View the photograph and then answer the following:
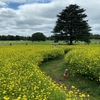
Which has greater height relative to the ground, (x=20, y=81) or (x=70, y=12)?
(x=70, y=12)

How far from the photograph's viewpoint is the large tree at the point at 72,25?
153 feet

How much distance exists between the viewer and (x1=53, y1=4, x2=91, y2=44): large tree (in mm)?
46562

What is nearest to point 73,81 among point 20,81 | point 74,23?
point 20,81

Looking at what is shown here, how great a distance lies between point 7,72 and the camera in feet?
25.7

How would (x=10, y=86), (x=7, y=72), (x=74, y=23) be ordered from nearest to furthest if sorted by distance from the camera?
1. (x=10, y=86)
2. (x=7, y=72)
3. (x=74, y=23)

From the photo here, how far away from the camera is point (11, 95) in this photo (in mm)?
5383

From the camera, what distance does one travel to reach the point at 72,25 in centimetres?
4712

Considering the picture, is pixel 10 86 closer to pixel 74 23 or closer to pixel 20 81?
pixel 20 81

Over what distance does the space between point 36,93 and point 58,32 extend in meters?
43.0

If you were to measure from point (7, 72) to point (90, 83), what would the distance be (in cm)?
408

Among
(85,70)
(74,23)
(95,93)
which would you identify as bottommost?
(95,93)

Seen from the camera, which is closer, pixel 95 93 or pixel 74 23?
pixel 95 93

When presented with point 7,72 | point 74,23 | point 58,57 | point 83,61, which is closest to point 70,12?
point 74,23

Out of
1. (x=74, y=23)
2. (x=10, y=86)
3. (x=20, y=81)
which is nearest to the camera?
(x=10, y=86)
